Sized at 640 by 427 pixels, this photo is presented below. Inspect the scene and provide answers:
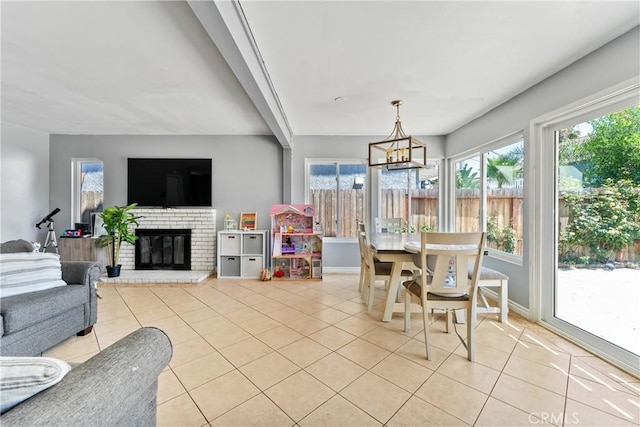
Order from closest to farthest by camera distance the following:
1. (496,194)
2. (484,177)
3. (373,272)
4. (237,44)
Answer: (237,44), (373,272), (496,194), (484,177)

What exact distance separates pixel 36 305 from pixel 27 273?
0.40 meters

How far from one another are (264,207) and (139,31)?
2953 mm

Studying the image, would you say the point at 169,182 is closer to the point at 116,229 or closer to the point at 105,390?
the point at 116,229

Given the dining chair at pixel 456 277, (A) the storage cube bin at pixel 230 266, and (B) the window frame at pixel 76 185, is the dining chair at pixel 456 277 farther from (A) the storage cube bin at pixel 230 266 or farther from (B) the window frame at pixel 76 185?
(B) the window frame at pixel 76 185

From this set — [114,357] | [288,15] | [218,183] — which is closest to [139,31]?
[288,15]

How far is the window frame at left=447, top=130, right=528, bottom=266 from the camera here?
113 inches

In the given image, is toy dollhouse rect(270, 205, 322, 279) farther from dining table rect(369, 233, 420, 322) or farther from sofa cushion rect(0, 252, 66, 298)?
sofa cushion rect(0, 252, 66, 298)

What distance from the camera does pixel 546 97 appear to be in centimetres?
247

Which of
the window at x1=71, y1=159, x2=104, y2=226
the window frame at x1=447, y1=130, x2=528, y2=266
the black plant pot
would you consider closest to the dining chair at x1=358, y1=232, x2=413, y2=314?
the window frame at x1=447, y1=130, x2=528, y2=266

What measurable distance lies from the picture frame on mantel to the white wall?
3181 mm

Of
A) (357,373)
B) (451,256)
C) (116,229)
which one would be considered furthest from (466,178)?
(116,229)

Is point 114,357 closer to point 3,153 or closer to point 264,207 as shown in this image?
point 264,207

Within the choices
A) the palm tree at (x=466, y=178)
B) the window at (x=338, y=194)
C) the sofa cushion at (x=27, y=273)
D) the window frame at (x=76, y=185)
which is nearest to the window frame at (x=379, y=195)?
the window at (x=338, y=194)

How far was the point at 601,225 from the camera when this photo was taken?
6.99 ft
